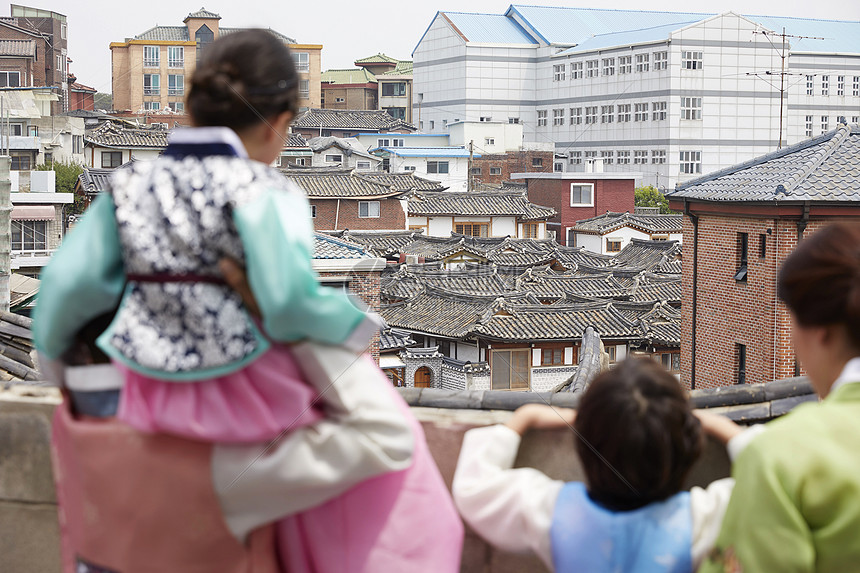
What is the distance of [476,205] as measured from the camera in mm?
32312

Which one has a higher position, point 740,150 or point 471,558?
point 740,150

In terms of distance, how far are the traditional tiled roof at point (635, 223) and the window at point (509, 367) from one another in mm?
15480

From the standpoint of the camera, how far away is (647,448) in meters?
1.29

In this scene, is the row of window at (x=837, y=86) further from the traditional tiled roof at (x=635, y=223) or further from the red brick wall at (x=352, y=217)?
the red brick wall at (x=352, y=217)

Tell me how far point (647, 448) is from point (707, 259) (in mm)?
13586

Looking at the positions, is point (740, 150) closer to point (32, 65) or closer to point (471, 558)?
point (32, 65)

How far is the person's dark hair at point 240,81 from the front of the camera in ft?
4.11

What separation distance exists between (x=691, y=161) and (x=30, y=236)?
104 feet

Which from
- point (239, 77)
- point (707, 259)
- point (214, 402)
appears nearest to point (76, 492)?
point (214, 402)

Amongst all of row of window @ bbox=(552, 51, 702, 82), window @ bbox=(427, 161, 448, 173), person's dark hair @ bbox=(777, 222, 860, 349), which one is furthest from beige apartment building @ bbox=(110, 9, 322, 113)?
row of window @ bbox=(552, 51, 702, 82)

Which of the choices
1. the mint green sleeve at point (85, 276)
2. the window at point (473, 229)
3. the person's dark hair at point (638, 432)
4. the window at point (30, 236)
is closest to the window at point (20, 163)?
the window at point (30, 236)

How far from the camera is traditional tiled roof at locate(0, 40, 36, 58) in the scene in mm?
33250

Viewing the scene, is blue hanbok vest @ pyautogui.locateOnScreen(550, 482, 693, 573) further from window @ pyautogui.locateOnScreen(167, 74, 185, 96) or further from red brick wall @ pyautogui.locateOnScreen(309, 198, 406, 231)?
red brick wall @ pyautogui.locateOnScreen(309, 198, 406, 231)

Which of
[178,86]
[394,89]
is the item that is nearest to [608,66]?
[394,89]
